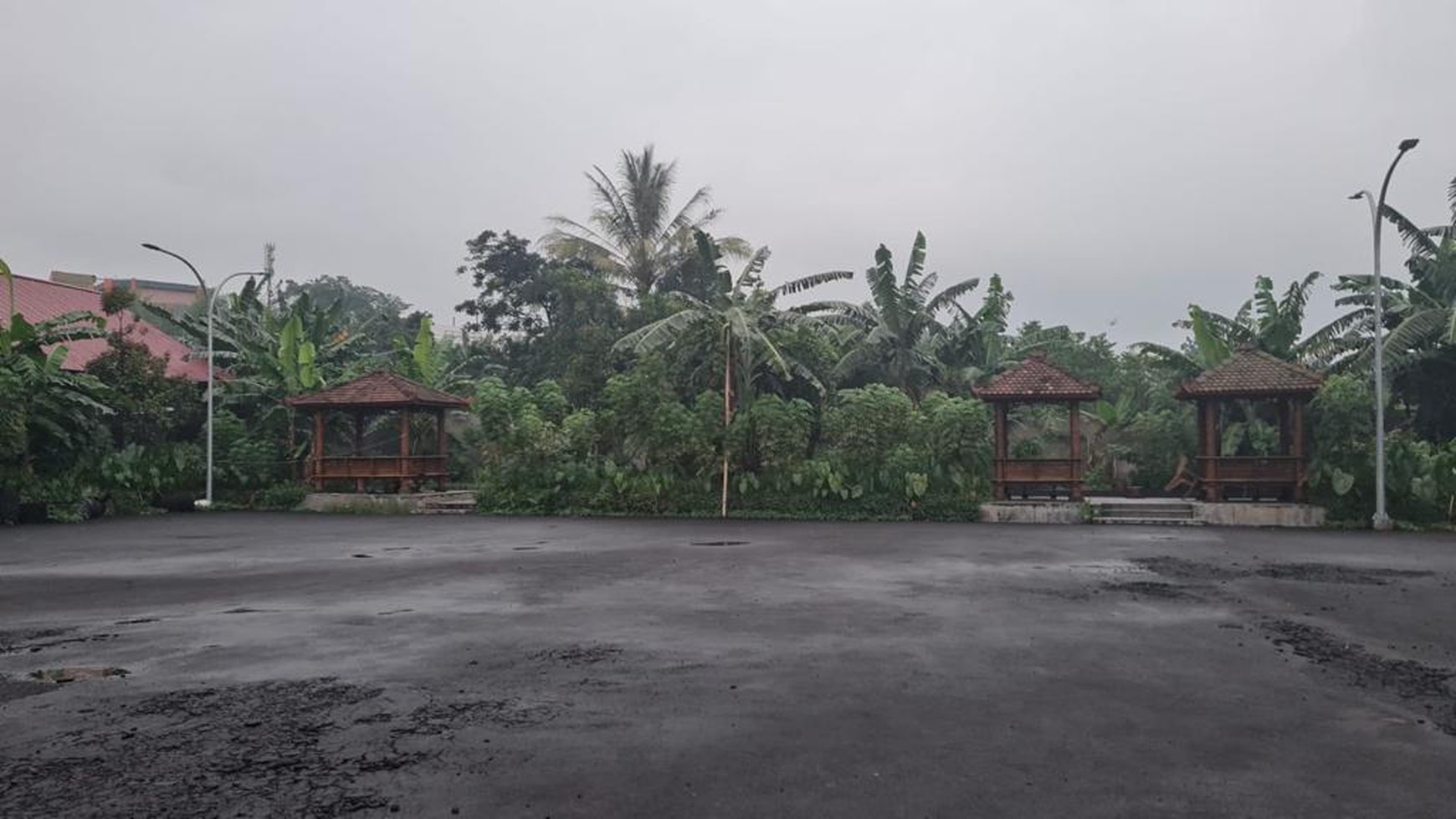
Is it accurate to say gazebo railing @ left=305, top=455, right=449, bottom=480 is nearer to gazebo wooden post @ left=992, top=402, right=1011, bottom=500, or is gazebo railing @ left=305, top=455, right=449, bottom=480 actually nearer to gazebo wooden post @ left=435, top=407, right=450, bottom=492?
gazebo wooden post @ left=435, top=407, right=450, bottom=492

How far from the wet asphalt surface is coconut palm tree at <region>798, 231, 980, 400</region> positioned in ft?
45.9

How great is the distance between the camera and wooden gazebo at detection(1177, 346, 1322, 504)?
19.9 m

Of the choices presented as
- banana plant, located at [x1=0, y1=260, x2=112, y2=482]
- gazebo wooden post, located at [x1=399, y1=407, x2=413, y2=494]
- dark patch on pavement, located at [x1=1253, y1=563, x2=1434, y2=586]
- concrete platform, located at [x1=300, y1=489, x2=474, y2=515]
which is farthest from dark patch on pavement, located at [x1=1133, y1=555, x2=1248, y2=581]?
banana plant, located at [x1=0, y1=260, x2=112, y2=482]

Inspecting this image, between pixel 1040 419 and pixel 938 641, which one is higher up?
pixel 1040 419

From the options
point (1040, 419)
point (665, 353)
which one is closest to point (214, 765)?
point (665, 353)

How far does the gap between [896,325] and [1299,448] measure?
34.1 ft

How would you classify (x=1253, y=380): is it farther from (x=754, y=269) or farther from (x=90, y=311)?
(x=90, y=311)

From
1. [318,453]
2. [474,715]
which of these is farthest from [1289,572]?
[318,453]

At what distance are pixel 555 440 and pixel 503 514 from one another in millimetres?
2344

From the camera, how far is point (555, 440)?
23.7 meters

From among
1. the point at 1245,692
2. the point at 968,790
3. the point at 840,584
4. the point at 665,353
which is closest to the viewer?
the point at 968,790

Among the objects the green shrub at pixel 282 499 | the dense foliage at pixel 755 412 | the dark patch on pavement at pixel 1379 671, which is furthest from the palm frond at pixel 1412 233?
the green shrub at pixel 282 499

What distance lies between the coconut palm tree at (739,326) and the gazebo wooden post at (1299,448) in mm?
10952

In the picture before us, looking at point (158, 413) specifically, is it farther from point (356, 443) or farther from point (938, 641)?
point (938, 641)
